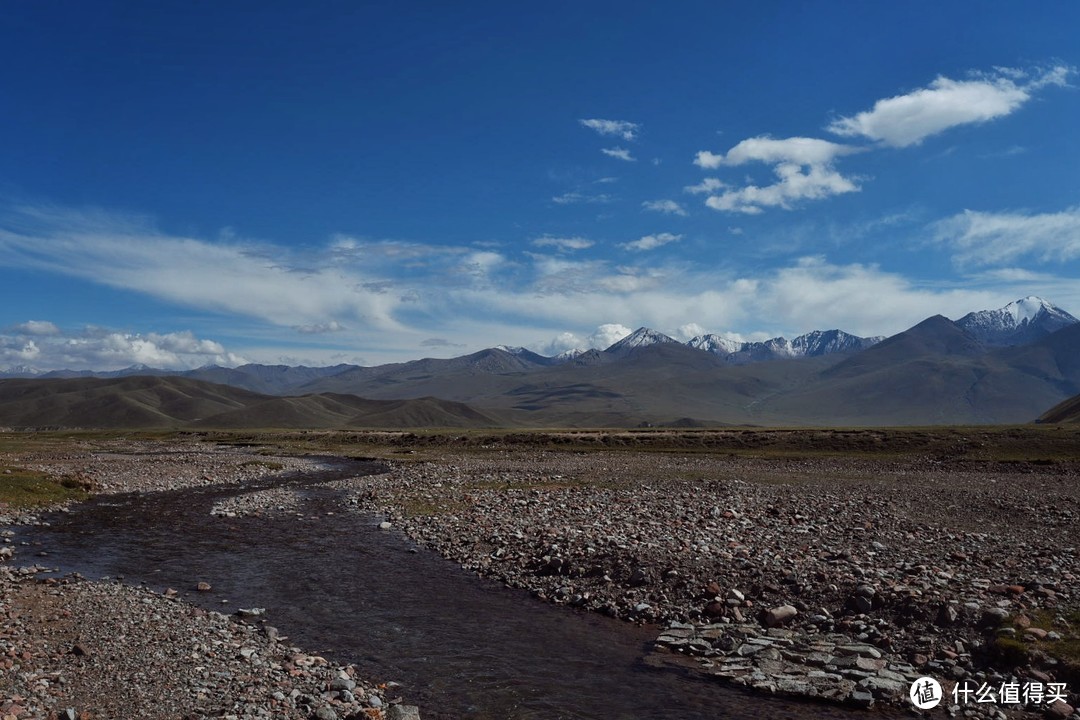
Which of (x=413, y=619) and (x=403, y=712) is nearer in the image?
(x=403, y=712)

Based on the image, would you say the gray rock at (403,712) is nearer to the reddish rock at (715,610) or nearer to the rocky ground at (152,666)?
the rocky ground at (152,666)

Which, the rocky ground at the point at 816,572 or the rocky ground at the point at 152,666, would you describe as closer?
the rocky ground at the point at 152,666

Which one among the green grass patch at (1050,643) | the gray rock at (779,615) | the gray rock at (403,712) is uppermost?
the green grass patch at (1050,643)

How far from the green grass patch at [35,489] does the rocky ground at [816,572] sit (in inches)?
724

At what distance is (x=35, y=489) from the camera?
135 ft

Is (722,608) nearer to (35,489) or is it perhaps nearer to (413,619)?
(413,619)

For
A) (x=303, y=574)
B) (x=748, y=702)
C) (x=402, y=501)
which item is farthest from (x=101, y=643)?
(x=402, y=501)

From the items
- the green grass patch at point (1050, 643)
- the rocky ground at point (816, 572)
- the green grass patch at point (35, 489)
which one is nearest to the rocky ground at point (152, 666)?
the rocky ground at point (816, 572)

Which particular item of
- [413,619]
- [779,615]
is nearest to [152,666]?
[413,619]

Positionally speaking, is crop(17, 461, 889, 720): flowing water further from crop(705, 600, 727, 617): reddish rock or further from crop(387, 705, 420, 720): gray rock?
crop(705, 600, 727, 617): reddish rock

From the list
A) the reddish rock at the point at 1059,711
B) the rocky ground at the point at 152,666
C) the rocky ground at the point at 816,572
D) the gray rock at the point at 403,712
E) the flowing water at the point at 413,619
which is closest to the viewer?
the rocky ground at the point at 152,666

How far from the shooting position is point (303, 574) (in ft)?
77.5

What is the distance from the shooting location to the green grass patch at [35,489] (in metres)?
38.1

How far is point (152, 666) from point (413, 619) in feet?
22.1
